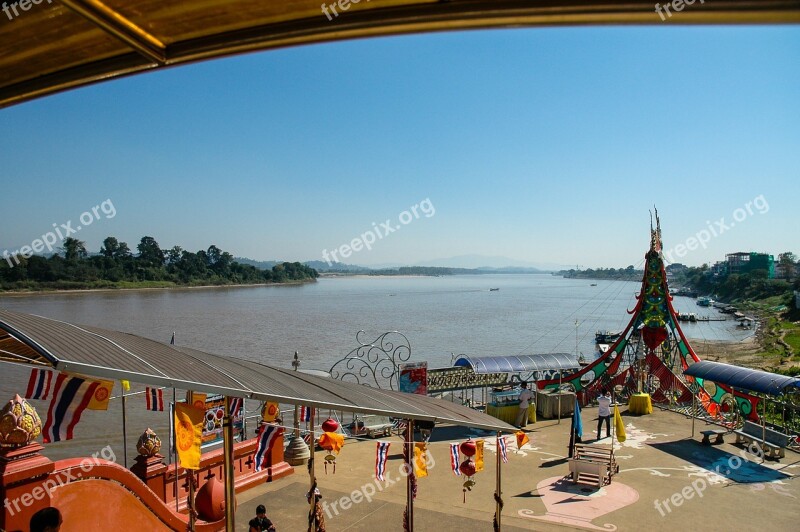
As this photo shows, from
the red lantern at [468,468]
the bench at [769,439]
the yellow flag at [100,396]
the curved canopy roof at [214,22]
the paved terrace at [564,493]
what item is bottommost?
the paved terrace at [564,493]

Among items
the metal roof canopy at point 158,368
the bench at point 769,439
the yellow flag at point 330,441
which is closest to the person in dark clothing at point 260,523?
the yellow flag at point 330,441

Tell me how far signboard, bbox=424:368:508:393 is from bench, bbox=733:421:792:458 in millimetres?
6792

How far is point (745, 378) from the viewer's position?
13695 millimetres

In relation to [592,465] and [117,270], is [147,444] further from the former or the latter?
[117,270]

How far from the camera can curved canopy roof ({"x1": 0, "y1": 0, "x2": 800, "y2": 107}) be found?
1.89 meters

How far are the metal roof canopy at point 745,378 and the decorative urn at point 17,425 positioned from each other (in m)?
14.5

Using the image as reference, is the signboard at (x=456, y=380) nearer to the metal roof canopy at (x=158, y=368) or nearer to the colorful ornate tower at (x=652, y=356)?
the colorful ornate tower at (x=652, y=356)

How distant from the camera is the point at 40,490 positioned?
5844mm

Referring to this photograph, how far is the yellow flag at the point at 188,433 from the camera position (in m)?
4.82

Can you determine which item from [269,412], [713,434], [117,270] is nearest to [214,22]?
[269,412]

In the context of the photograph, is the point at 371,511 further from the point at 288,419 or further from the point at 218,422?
the point at 288,419

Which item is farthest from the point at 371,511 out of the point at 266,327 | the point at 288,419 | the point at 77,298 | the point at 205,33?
the point at 77,298

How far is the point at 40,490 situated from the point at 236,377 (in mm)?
3197

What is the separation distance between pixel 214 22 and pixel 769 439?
49.5ft
